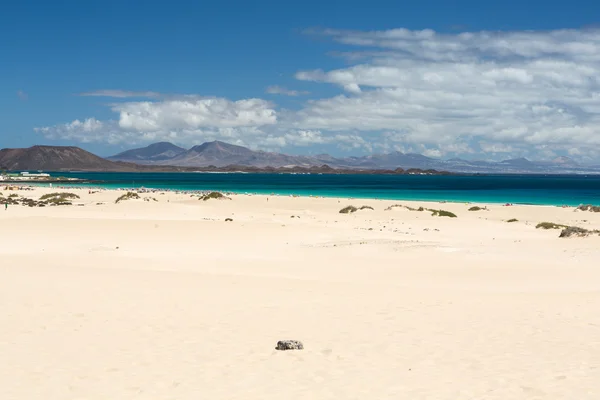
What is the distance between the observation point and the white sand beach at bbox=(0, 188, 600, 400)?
26.5 ft

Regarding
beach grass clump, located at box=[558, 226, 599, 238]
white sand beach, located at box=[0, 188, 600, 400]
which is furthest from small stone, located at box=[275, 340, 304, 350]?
beach grass clump, located at box=[558, 226, 599, 238]

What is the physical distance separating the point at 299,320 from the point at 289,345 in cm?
235

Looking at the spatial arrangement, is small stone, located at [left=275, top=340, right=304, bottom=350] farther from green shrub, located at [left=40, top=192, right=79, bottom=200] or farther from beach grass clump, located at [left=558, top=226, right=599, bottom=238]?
→ green shrub, located at [left=40, top=192, right=79, bottom=200]

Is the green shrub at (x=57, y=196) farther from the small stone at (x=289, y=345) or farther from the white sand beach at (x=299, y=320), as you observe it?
the small stone at (x=289, y=345)

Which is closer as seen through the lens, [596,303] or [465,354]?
[465,354]

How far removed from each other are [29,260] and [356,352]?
47.6ft

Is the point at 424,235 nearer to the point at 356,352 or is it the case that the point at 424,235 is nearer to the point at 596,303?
the point at 596,303

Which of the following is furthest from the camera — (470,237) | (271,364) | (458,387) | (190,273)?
(470,237)

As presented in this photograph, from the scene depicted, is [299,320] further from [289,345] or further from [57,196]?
[57,196]

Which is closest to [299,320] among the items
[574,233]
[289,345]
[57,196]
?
[289,345]

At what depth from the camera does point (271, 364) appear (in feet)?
29.4

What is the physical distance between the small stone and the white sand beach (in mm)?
189

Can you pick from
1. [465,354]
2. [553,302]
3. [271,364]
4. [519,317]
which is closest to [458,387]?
[465,354]

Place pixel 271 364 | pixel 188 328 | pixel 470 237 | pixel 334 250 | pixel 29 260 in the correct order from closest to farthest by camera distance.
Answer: pixel 271 364 < pixel 188 328 < pixel 29 260 < pixel 334 250 < pixel 470 237
